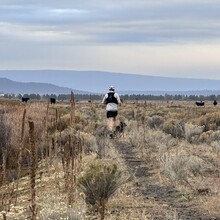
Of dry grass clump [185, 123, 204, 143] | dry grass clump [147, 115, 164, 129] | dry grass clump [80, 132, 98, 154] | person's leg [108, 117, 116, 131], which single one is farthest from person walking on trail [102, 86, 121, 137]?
dry grass clump [147, 115, 164, 129]

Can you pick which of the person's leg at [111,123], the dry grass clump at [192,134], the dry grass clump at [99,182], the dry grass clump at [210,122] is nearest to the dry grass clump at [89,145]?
the person's leg at [111,123]

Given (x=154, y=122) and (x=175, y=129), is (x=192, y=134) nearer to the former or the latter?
(x=175, y=129)

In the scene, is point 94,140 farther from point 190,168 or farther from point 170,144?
point 190,168

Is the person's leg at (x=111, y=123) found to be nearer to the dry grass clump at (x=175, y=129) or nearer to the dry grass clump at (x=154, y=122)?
the dry grass clump at (x=175, y=129)

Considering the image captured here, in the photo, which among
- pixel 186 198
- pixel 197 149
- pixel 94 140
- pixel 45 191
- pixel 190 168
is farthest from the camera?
pixel 197 149

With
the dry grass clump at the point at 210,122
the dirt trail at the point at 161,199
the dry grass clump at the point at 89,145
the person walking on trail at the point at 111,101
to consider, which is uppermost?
the person walking on trail at the point at 111,101

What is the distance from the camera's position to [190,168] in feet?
50.8

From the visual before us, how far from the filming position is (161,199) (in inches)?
476

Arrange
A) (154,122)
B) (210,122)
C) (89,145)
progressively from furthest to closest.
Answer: (154,122), (210,122), (89,145)

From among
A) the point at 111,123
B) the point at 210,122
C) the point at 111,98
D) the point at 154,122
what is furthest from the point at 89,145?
the point at 154,122

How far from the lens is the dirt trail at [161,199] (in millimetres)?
10484

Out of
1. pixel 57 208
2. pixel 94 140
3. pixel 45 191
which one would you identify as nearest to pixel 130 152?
pixel 94 140

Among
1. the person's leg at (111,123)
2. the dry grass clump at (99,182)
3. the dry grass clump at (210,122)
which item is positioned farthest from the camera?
the dry grass clump at (210,122)

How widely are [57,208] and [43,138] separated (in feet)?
29.9
